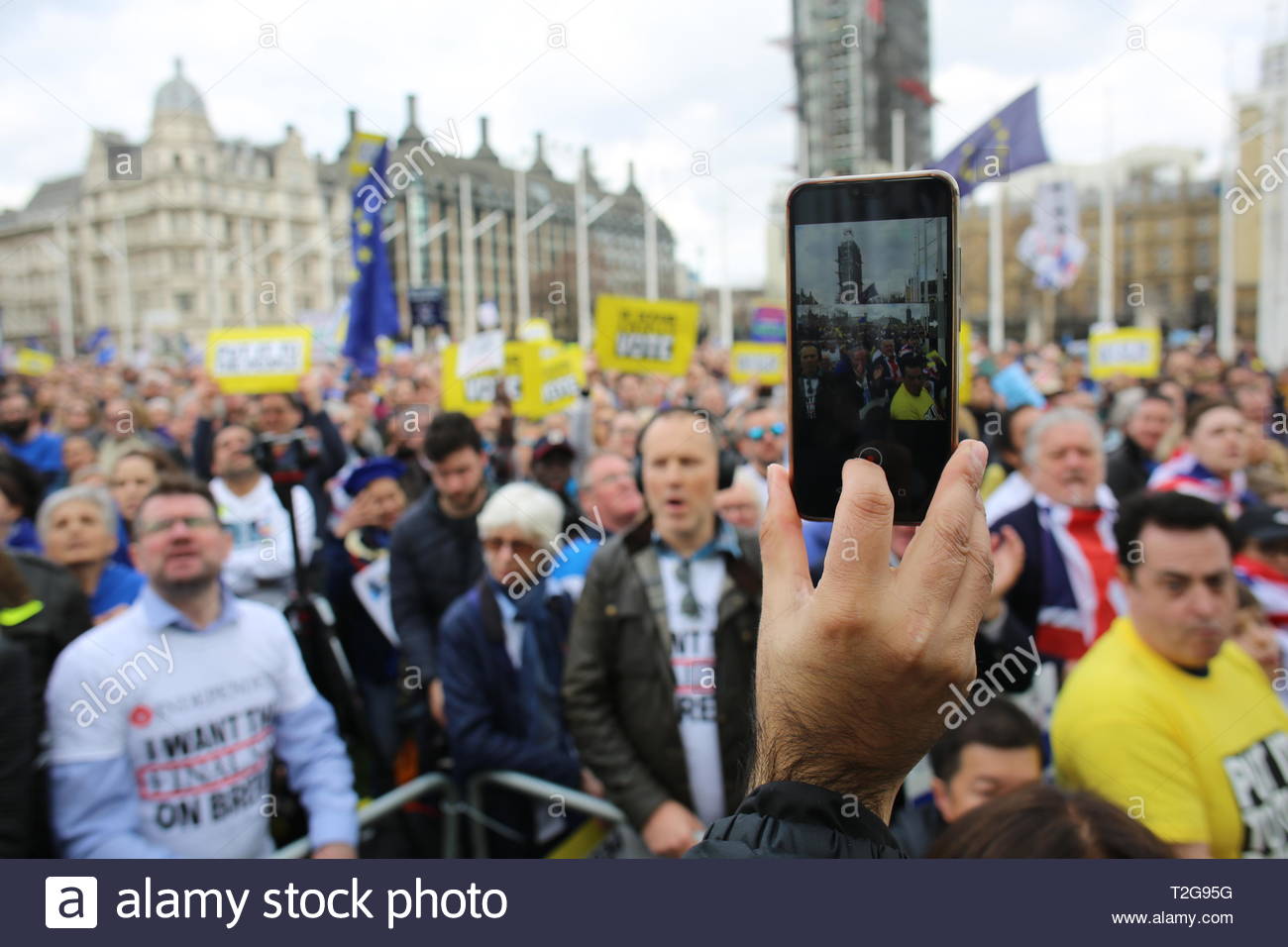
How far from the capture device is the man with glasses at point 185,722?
2.60 metres

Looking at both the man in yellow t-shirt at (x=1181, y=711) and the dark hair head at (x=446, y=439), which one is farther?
the dark hair head at (x=446, y=439)

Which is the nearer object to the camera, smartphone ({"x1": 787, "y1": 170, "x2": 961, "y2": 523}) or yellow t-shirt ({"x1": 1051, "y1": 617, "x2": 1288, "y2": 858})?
smartphone ({"x1": 787, "y1": 170, "x2": 961, "y2": 523})

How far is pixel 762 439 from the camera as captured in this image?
552 cm

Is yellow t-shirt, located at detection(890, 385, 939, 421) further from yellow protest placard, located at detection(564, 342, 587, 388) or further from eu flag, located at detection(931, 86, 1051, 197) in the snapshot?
eu flag, located at detection(931, 86, 1051, 197)

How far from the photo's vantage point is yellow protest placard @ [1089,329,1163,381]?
33.2ft

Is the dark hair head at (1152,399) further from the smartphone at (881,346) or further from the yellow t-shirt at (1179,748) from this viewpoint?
the smartphone at (881,346)

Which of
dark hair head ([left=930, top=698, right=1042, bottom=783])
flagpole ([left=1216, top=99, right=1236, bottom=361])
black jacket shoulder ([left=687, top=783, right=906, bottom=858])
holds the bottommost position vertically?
dark hair head ([left=930, top=698, right=1042, bottom=783])

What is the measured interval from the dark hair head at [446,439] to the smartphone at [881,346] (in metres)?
3.66

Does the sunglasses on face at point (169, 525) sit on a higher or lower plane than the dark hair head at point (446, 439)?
lower

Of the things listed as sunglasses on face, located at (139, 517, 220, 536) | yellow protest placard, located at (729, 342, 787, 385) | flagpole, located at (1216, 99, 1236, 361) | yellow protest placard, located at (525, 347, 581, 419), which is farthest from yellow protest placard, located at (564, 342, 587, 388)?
flagpole, located at (1216, 99, 1236, 361)

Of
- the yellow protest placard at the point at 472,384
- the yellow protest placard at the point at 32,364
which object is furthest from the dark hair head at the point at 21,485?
the yellow protest placard at the point at 32,364

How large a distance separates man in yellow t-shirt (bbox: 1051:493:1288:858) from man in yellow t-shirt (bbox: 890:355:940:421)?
1.50 metres

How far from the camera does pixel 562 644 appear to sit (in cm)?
367
